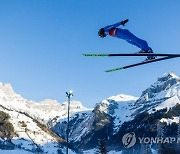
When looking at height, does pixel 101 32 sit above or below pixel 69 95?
below

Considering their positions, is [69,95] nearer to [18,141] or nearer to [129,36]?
[129,36]

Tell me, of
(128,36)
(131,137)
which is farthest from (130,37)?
(131,137)

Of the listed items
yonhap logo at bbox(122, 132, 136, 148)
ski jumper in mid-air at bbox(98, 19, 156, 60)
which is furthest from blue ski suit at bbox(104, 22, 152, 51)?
yonhap logo at bbox(122, 132, 136, 148)

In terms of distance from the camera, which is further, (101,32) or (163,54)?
(101,32)

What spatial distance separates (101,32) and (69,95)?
3985 cm

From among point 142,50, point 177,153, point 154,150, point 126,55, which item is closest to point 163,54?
point 126,55

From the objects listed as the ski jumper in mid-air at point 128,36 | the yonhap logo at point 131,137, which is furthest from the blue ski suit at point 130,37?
the yonhap logo at point 131,137

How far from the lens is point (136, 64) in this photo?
379 inches

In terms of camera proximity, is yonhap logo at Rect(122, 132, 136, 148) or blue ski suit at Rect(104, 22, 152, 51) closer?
blue ski suit at Rect(104, 22, 152, 51)

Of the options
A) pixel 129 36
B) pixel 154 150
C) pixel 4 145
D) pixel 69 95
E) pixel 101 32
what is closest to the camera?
pixel 129 36

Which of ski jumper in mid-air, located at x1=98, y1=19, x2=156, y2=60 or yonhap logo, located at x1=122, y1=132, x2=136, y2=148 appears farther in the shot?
yonhap logo, located at x1=122, y1=132, x2=136, y2=148

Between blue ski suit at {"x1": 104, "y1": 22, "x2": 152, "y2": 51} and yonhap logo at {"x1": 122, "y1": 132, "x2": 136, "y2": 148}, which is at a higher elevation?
blue ski suit at {"x1": 104, "y1": 22, "x2": 152, "y2": 51}

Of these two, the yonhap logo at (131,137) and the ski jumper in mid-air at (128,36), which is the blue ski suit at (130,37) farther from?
the yonhap logo at (131,137)

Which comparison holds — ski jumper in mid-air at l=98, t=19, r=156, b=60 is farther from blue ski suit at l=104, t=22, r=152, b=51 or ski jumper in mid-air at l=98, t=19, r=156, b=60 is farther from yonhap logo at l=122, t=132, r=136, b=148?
yonhap logo at l=122, t=132, r=136, b=148
